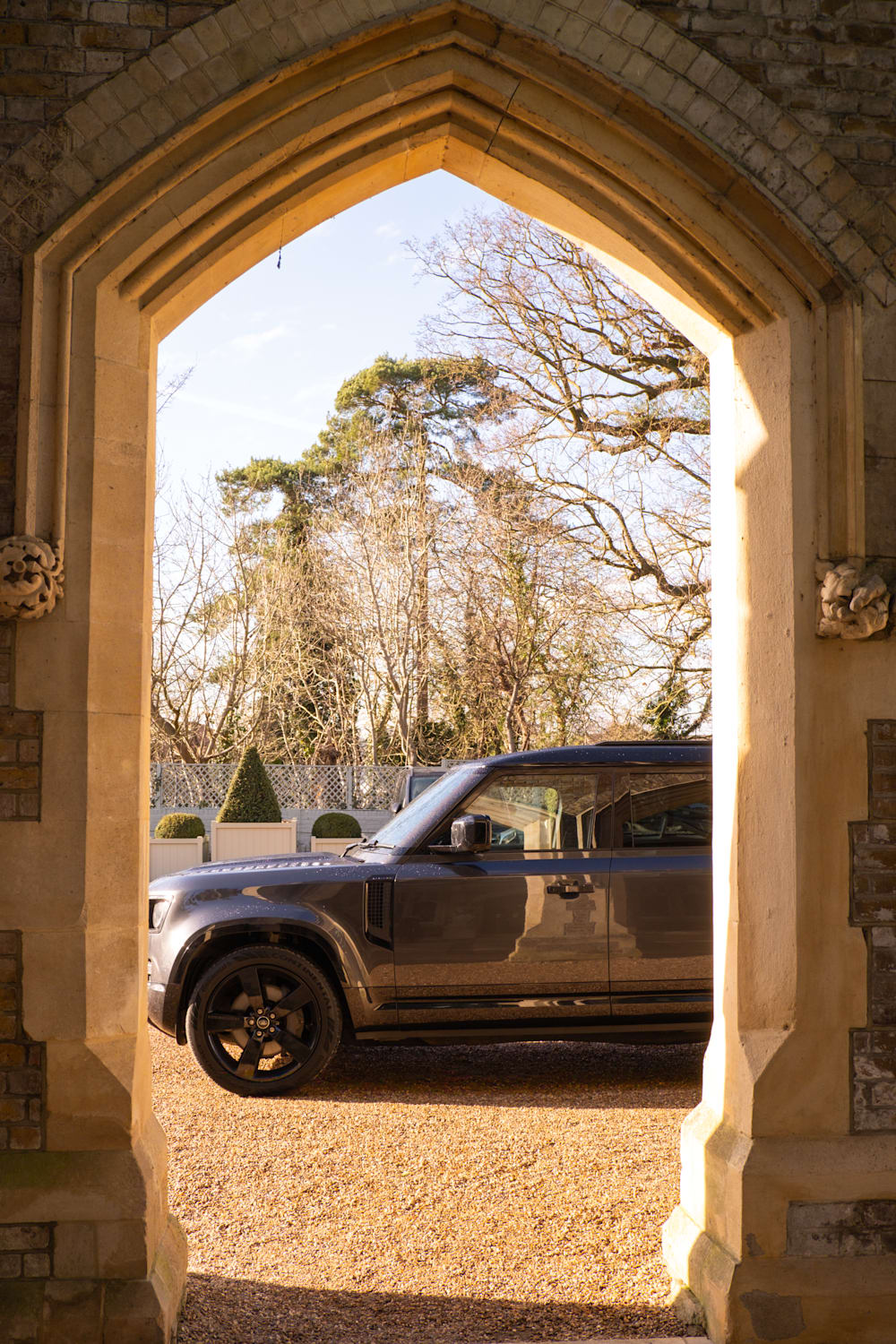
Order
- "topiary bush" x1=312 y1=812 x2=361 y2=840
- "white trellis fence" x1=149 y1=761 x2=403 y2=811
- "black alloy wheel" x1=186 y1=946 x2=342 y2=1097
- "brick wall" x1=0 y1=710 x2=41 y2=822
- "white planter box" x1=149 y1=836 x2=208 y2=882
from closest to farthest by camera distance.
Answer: "brick wall" x1=0 y1=710 x2=41 y2=822 < "black alloy wheel" x1=186 y1=946 x2=342 y2=1097 < "white planter box" x1=149 y1=836 x2=208 y2=882 < "topiary bush" x1=312 y1=812 x2=361 y2=840 < "white trellis fence" x1=149 y1=761 x2=403 y2=811

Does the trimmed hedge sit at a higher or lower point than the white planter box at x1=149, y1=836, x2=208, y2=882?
higher

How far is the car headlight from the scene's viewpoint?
6.33m

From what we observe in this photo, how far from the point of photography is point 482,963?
6098 millimetres

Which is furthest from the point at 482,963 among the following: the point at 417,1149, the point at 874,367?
the point at 874,367

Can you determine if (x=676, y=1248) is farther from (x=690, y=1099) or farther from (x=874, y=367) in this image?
(x=874, y=367)

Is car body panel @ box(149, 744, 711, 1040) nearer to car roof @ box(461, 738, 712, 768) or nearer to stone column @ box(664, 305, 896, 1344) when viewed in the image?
car roof @ box(461, 738, 712, 768)

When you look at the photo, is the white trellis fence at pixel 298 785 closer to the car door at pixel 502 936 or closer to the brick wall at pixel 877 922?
the car door at pixel 502 936

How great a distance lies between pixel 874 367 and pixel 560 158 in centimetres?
123

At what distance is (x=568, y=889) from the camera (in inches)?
245

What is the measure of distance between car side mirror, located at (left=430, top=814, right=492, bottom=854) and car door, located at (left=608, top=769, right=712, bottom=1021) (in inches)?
29.5

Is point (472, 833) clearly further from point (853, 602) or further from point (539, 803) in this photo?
point (853, 602)

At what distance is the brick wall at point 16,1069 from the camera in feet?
11.0

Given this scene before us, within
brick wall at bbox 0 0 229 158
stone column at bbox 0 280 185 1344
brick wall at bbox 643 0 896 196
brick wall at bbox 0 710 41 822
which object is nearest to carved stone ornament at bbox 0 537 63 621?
stone column at bbox 0 280 185 1344

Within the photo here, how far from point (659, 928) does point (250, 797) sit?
12.5 m
